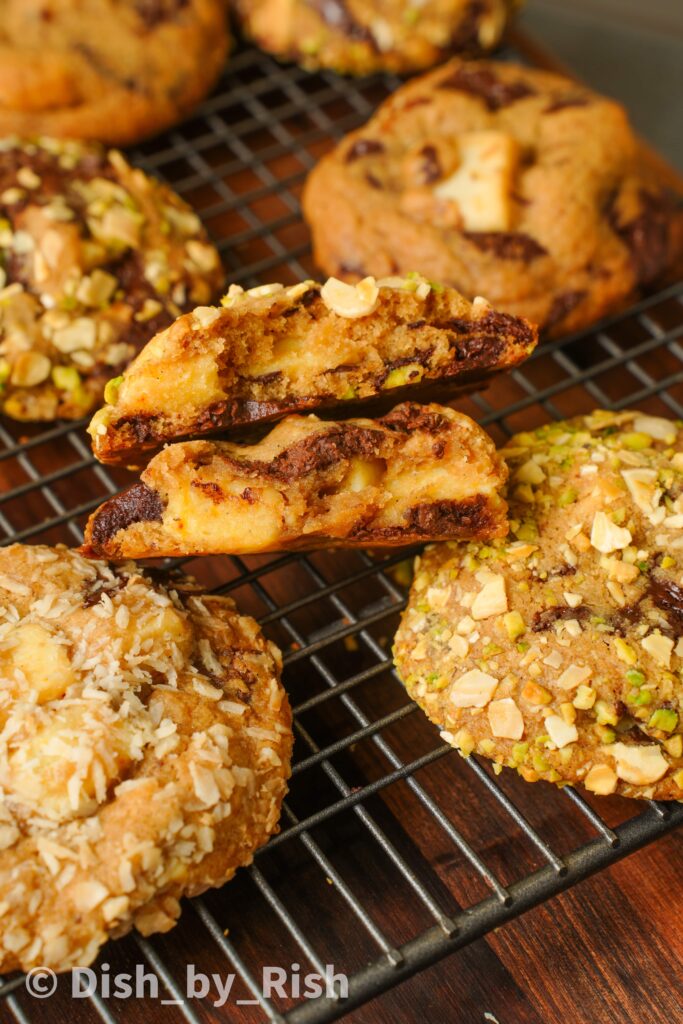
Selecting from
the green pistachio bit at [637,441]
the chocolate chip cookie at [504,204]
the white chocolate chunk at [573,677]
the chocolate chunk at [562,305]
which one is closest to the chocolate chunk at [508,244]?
the chocolate chip cookie at [504,204]

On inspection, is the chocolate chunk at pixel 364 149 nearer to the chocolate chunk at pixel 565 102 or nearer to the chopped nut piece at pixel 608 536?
the chocolate chunk at pixel 565 102

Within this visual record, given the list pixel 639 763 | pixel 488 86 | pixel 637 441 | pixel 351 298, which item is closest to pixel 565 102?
pixel 488 86

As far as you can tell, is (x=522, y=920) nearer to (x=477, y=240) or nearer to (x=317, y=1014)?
(x=317, y=1014)

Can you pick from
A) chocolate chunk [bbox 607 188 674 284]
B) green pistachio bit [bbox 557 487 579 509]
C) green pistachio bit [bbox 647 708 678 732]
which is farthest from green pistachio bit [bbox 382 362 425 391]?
chocolate chunk [bbox 607 188 674 284]

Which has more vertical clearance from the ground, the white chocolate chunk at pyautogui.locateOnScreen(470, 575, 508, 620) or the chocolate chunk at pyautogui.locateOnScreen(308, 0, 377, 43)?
the chocolate chunk at pyautogui.locateOnScreen(308, 0, 377, 43)

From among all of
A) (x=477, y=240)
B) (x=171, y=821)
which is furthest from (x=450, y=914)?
(x=477, y=240)

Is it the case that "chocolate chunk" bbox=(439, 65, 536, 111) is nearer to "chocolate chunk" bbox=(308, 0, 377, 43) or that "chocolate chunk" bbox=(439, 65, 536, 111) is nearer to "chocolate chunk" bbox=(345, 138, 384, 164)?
"chocolate chunk" bbox=(345, 138, 384, 164)
